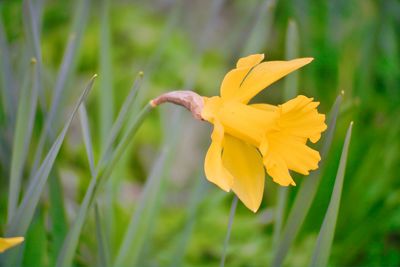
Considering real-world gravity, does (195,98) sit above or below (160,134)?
above

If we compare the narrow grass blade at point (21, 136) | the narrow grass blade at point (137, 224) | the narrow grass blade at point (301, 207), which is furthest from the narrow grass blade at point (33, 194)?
the narrow grass blade at point (301, 207)

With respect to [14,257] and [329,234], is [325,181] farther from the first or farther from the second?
[14,257]

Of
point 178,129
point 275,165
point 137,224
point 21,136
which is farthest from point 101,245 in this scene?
point 178,129

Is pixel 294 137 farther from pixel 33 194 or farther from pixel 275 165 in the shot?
pixel 33 194

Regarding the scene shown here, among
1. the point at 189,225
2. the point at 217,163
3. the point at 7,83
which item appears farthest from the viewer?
the point at 189,225

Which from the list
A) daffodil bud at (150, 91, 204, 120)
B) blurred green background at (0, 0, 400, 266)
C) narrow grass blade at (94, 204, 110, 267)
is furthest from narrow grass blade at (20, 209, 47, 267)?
daffodil bud at (150, 91, 204, 120)

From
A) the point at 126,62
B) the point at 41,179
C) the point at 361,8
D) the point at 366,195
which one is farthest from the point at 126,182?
the point at 41,179
